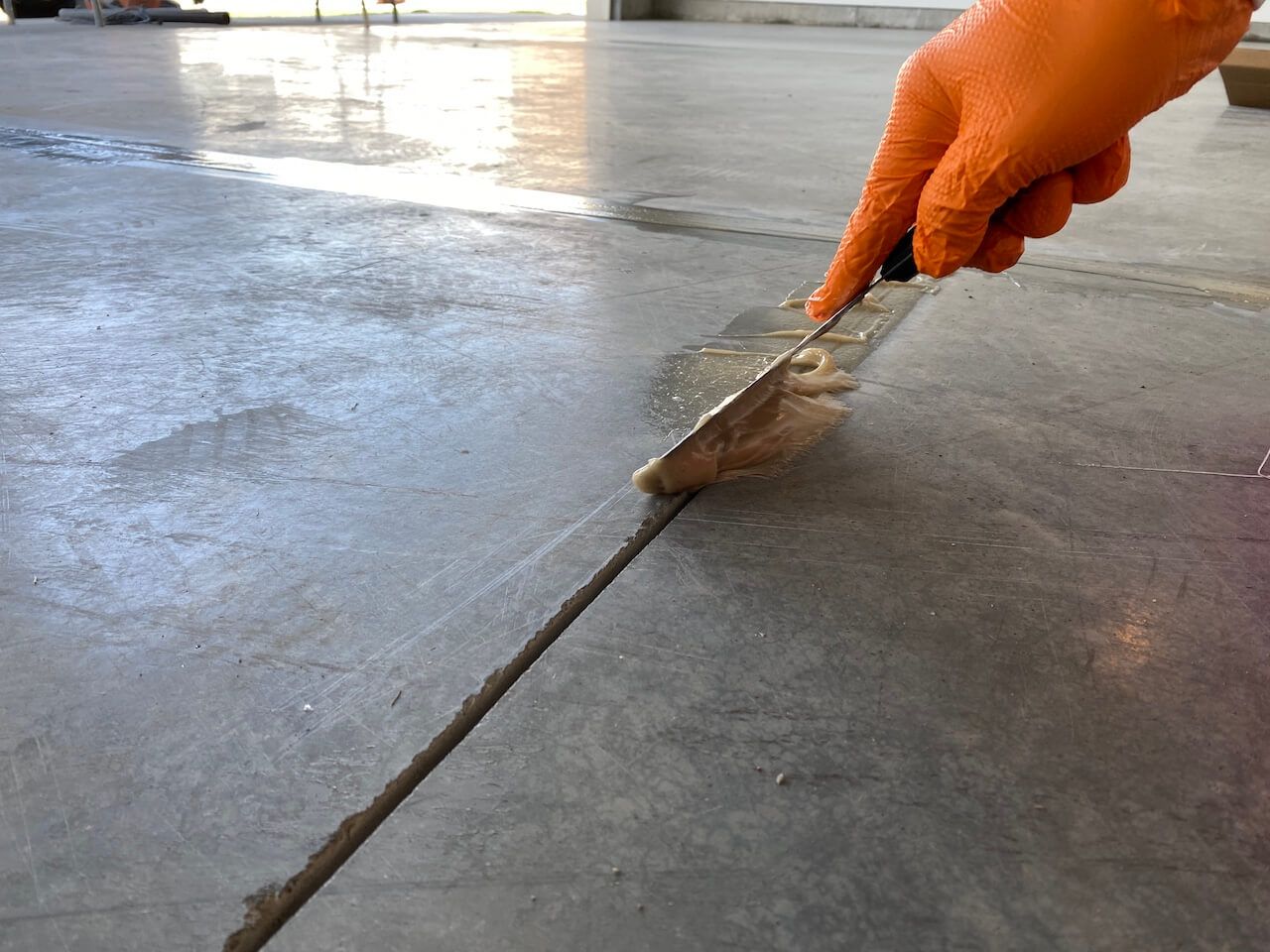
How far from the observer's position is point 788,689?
3.38 ft

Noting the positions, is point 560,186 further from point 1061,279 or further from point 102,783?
point 102,783

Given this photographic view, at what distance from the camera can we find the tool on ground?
138 cm

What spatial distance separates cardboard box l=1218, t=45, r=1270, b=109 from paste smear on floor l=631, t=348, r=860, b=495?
5.45 m

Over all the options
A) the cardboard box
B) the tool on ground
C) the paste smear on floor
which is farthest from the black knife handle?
the cardboard box

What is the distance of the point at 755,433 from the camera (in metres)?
1.53

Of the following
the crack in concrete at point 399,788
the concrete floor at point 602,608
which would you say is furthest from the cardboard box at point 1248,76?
the crack in concrete at point 399,788

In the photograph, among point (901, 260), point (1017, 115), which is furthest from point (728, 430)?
point (1017, 115)

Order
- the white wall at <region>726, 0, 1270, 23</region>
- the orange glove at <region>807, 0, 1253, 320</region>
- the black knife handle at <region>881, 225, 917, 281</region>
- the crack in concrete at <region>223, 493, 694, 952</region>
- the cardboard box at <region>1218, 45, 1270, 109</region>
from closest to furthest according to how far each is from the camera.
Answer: the crack in concrete at <region>223, 493, 694, 952</region> < the orange glove at <region>807, 0, 1253, 320</region> < the black knife handle at <region>881, 225, 917, 281</region> < the cardboard box at <region>1218, 45, 1270, 109</region> < the white wall at <region>726, 0, 1270, 23</region>

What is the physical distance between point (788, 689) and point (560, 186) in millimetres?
2594

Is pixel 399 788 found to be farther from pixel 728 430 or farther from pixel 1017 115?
pixel 1017 115

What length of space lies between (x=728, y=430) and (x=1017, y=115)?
59cm

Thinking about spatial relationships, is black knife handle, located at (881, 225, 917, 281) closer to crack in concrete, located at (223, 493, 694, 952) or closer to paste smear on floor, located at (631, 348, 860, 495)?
paste smear on floor, located at (631, 348, 860, 495)

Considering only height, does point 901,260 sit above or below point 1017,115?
below

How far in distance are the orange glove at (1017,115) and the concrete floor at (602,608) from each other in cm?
36
